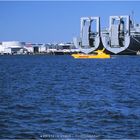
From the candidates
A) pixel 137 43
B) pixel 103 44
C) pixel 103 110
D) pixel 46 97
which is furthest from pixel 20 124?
pixel 137 43

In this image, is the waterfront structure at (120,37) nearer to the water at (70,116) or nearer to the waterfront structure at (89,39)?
the waterfront structure at (89,39)

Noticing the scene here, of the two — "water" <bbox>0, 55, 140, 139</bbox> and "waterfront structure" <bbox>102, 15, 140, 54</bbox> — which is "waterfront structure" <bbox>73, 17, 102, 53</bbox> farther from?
"water" <bbox>0, 55, 140, 139</bbox>

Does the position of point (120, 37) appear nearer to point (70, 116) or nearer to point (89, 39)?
point (89, 39)

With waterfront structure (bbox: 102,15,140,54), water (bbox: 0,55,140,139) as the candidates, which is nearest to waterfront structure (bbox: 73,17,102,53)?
waterfront structure (bbox: 102,15,140,54)

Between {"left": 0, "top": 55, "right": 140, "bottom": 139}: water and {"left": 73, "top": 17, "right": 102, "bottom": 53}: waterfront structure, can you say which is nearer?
{"left": 0, "top": 55, "right": 140, "bottom": 139}: water

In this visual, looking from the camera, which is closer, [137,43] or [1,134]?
[1,134]

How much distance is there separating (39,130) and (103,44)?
511 feet

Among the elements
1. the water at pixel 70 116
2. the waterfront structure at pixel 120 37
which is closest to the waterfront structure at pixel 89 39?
the waterfront structure at pixel 120 37

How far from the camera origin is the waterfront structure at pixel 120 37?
17125 centimetres

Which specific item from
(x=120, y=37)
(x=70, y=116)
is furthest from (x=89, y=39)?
(x=70, y=116)

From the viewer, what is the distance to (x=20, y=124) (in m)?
20.4

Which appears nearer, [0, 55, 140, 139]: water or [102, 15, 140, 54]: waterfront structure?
[0, 55, 140, 139]: water

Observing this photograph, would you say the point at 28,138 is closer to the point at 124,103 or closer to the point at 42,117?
the point at 42,117

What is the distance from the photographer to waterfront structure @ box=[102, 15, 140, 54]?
171 meters
